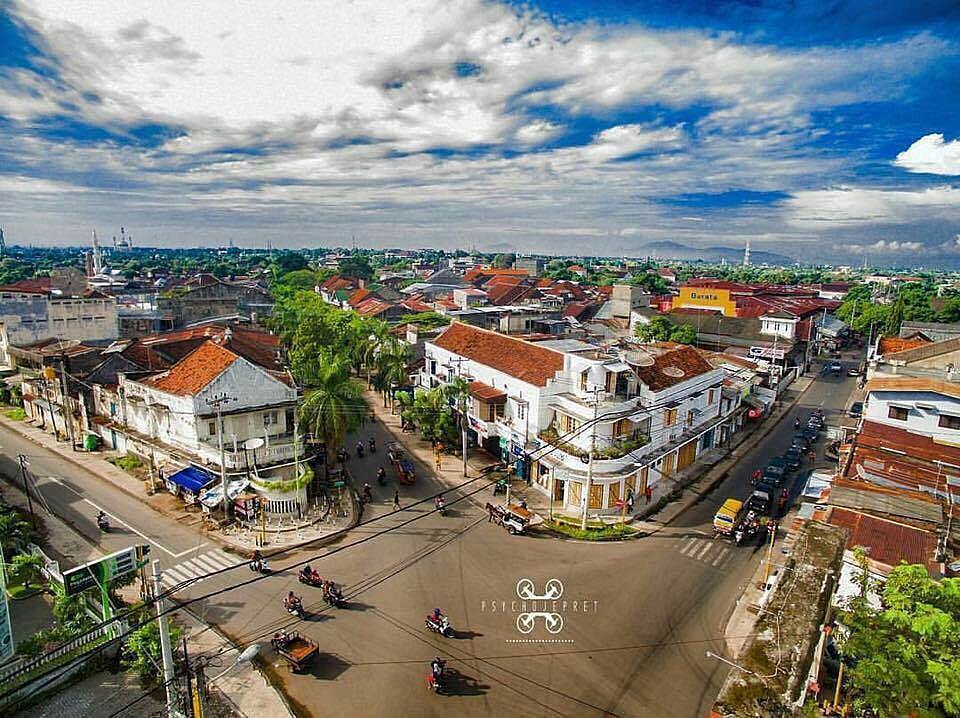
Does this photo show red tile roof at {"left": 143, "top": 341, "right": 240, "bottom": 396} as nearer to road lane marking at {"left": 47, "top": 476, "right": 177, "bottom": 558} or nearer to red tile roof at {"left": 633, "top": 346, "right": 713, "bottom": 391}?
road lane marking at {"left": 47, "top": 476, "right": 177, "bottom": 558}

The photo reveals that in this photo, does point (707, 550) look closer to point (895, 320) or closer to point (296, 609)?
point (296, 609)

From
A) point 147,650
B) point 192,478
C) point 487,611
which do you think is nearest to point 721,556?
point 487,611

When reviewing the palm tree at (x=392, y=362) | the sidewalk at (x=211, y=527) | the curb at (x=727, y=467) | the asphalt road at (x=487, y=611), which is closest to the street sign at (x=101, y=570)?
the asphalt road at (x=487, y=611)

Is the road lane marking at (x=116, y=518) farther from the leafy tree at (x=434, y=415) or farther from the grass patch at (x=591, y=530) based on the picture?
the grass patch at (x=591, y=530)

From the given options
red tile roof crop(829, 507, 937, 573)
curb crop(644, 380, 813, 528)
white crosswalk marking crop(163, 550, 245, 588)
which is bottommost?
curb crop(644, 380, 813, 528)

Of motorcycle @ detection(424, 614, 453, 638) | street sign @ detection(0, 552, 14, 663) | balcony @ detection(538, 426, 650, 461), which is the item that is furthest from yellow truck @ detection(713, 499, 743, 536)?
street sign @ detection(0, 552, 14, 663)
